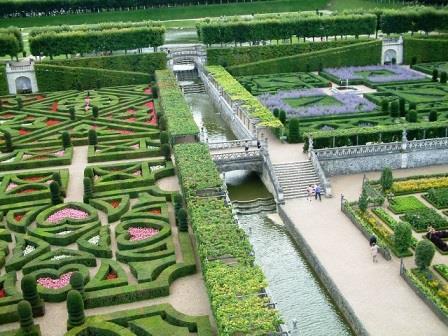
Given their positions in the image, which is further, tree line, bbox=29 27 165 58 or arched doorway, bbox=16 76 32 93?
tree line, bbox=29 27 165 58

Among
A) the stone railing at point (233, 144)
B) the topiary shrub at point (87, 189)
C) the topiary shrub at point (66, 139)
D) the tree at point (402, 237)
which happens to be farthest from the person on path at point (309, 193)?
the topiary shrub at point (66, 139)

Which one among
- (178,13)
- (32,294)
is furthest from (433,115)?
(178,13)

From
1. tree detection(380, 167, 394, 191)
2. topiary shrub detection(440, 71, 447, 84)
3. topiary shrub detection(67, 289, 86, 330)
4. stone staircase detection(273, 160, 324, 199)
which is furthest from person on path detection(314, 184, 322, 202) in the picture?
topiary shrub detection(440, 71, 447, 84)

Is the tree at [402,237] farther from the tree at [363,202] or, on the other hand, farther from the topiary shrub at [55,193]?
the topiary shrub at [55,193]

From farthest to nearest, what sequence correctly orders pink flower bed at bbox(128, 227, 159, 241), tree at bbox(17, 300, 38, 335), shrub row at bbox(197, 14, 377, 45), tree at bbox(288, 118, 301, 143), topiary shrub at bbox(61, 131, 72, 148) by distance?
shrub row at bbox(197, 14, 377, 45) → topiary shrub at bbox(61, 131, 72, 148) → tree at bbox(288, 118, 301, 143) → pink flower bed at bbox(128, 227, 159, 241) → tree at bbox(17, 300, 38, 335)

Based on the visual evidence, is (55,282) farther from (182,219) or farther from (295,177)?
(295,177)

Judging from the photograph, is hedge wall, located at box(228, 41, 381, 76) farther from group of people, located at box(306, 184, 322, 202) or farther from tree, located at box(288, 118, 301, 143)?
group of people, located at box(306, 184, 322, 202)

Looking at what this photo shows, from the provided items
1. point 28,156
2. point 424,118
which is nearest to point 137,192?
point 28,156
